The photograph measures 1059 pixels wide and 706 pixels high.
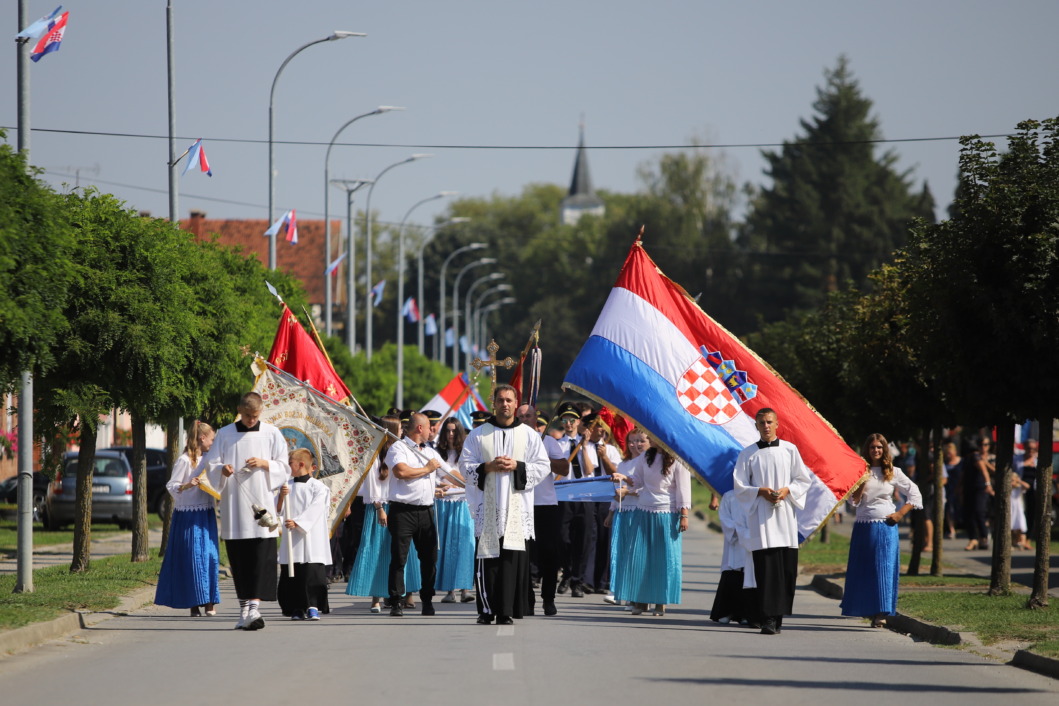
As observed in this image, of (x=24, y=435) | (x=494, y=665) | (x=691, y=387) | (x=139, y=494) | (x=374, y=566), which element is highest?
(x=691, y=387)

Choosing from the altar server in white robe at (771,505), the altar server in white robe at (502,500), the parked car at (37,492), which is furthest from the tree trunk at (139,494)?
the parked car at (37,492)

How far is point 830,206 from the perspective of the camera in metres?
84.4

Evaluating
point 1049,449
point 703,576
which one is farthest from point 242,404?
point 703,576

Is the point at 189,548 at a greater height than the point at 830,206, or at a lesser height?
lesser

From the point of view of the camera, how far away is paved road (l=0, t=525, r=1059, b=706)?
9.70m

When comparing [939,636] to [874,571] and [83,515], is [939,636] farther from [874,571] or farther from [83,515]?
[83,515]

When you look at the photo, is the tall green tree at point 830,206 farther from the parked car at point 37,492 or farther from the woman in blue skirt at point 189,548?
the woman in blue skirt at point 189,548

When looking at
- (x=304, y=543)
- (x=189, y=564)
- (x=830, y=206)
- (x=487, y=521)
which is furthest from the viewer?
(x=830, y=206)

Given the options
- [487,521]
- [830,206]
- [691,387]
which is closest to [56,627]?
[487,521]

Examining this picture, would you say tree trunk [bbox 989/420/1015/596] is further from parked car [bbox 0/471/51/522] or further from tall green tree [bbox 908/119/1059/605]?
parked car [bbox 0/471/51/522]

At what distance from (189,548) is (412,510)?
212 cm

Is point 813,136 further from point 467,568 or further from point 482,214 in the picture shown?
point 467,568

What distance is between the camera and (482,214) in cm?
11844

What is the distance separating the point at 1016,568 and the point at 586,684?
15.1 meters
